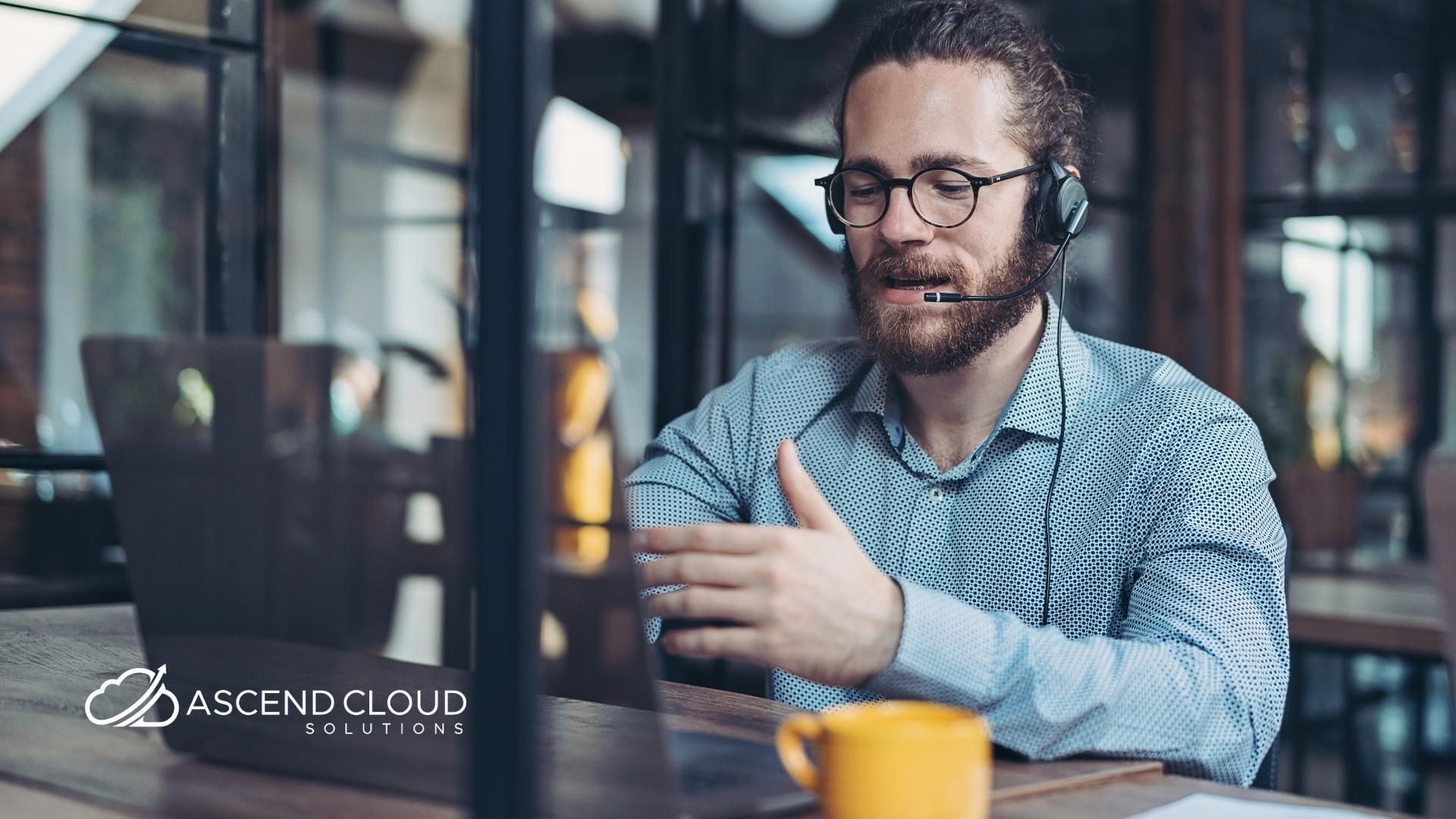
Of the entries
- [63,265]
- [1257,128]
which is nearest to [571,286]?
[63,265]

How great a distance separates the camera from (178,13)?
1.70 m

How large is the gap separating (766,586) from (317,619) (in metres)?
0.29

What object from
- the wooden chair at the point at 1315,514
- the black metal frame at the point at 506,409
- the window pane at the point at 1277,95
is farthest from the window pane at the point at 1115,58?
the black metal frame at the point at 506,409

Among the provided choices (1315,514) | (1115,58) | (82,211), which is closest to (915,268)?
(1315,514)

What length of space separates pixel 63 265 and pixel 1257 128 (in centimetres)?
434

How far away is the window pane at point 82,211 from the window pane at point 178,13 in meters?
0.02

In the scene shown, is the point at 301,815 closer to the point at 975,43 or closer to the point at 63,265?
the point at 975,43

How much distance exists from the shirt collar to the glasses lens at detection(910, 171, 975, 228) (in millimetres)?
177

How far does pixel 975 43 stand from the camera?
4.78 feet

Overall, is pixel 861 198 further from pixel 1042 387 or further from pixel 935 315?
pixel 1042 387

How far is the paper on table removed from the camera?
2.59 feet

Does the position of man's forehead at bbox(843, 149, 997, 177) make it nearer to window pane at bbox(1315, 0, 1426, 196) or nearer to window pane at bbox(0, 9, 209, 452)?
window pane at bbox(0, 9, 209, 452)

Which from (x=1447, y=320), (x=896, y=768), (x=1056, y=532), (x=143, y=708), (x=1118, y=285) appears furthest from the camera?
(x=1118, y=285)

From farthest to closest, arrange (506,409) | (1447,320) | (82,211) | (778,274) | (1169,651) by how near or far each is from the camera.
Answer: (778,274)
(82,211)
(1447,320)
(1169,651)
(506,409)
